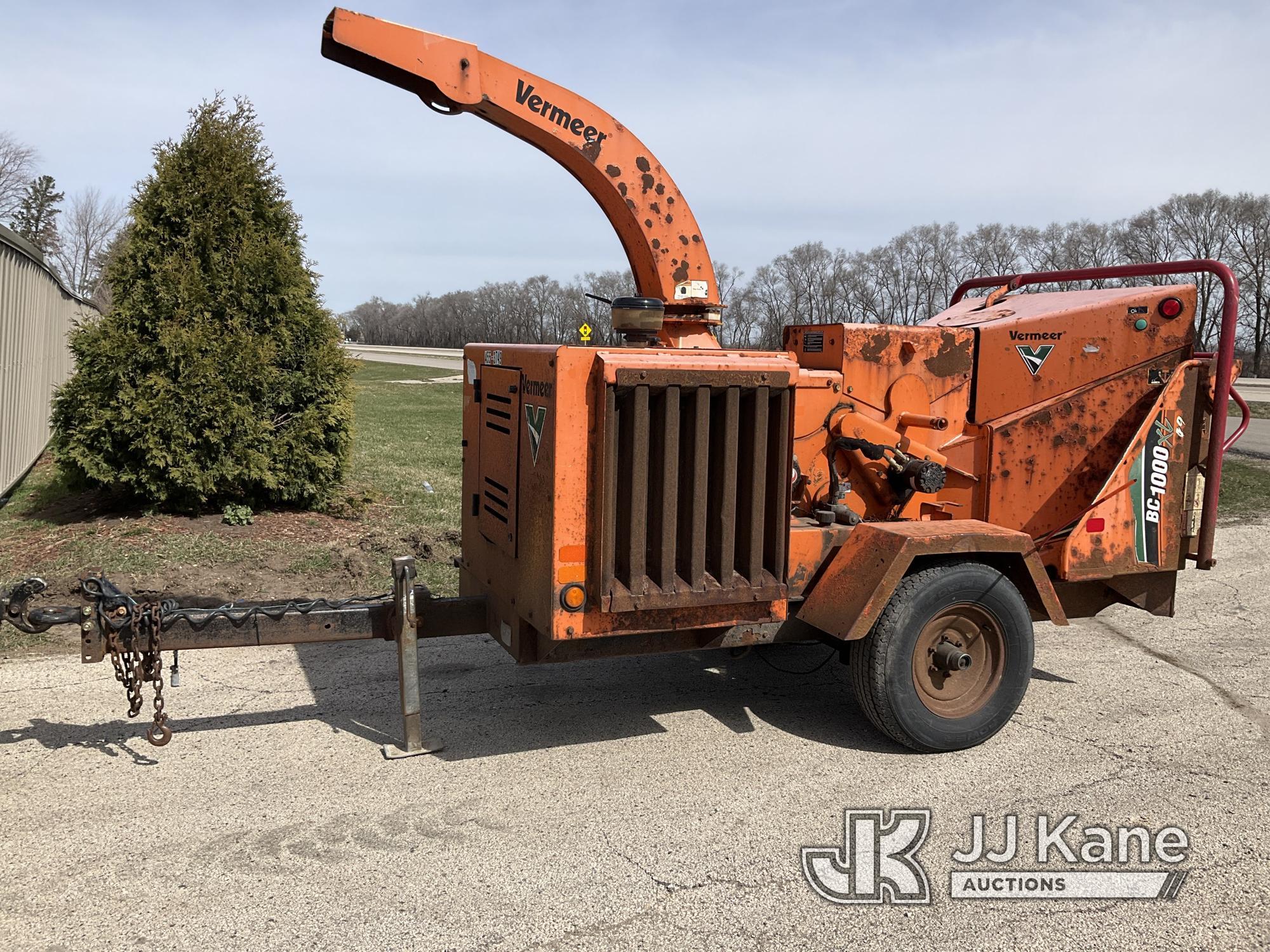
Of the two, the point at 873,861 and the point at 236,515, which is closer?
the point at 873,861

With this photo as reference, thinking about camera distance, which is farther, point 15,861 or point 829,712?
point 829,712

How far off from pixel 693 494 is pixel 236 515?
590 cm

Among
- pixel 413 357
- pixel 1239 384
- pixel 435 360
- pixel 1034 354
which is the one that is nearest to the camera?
pixel 1034 354

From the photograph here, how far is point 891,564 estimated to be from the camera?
463 centimetres

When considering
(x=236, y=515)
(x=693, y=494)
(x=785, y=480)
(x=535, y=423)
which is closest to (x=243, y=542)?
(x=236, y=515)

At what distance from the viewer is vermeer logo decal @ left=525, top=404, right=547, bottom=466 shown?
4289 mm

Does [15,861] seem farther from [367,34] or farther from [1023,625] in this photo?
[1023,625]

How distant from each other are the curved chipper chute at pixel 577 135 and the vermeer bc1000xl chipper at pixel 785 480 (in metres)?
0.01

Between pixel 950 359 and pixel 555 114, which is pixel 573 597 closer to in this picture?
pixel 555 114

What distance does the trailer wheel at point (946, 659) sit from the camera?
15.5ft

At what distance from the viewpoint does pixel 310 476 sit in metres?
9.38

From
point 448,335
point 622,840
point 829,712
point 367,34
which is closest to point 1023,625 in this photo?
point 829,712

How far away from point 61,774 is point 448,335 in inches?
3075

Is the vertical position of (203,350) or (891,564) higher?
(203,350)
